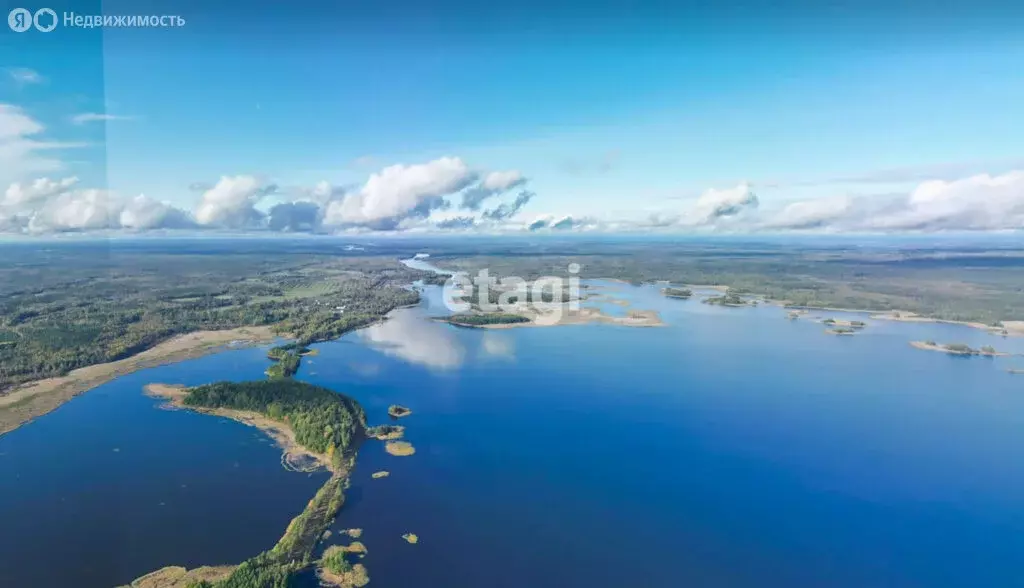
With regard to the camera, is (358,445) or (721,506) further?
(358,445)

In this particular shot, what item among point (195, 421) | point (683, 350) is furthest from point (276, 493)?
point (683, 350)

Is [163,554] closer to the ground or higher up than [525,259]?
closer to the ground

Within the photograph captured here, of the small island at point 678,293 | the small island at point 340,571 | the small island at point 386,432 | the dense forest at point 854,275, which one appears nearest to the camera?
the small island at point 340,571

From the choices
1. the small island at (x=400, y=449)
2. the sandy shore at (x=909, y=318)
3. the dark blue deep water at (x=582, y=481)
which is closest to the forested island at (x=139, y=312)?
the dark blue deep water at (x=582, y=481)

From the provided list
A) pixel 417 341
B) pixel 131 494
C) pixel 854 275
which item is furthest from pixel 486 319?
pixel 854 275

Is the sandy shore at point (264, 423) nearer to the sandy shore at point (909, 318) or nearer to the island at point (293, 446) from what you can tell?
the island at point (293, 446)

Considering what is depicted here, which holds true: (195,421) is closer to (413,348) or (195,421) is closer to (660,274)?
(413,348)

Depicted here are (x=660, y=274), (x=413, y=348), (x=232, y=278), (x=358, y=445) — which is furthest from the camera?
(x=660, y=274)

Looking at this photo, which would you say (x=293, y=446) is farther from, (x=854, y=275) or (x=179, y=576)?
(x=854, y=275)
